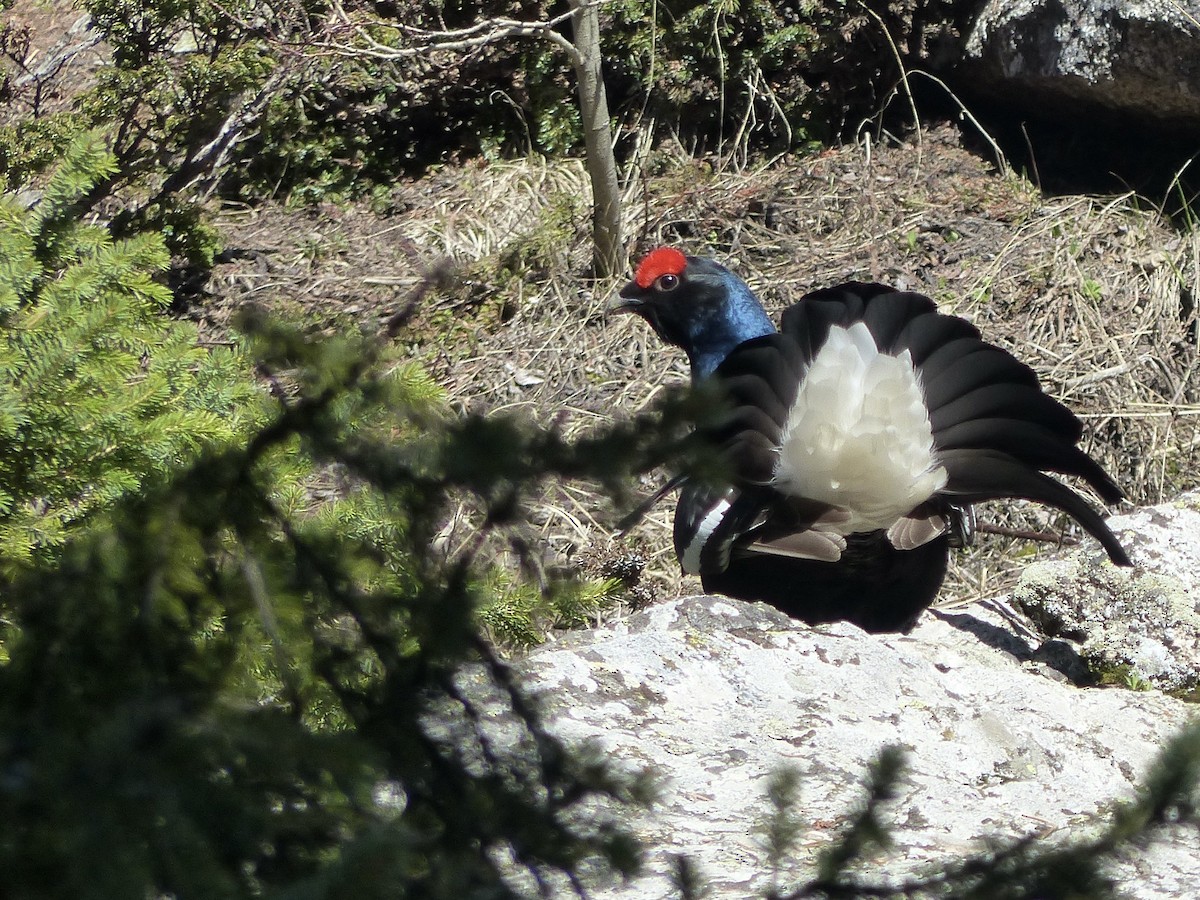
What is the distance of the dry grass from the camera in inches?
188

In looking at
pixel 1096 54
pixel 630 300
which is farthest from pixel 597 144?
pixel 1096 54

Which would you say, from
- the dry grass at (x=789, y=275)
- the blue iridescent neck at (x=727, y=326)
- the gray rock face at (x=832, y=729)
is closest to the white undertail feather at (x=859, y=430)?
the gray rock face at (x=832, y=729)

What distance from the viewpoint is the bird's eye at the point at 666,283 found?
14.8ft

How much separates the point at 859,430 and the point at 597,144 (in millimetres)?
2729

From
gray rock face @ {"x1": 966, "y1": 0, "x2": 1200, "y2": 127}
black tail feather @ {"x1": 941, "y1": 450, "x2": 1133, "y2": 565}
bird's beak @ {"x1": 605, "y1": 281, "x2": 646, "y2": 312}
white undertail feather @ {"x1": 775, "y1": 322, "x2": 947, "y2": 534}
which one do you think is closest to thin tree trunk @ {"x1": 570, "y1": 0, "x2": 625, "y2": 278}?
bird's beak @ {"x1": 605, "y1": 281, "x2": 646, "y2": 312}

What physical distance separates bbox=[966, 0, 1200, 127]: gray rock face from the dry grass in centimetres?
44

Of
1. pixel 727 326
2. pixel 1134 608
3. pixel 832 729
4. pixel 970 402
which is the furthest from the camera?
pixel 727 326

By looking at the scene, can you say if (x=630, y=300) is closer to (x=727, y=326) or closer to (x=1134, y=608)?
(x=727, y=326)

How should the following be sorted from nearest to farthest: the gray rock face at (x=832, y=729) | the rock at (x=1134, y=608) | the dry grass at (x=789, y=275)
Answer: the gray rock face at (x=832, y=729), the rock at (x=1134, y=608), the dry grass at (x=789, y=275)

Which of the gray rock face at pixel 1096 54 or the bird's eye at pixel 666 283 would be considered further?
the gray rock face at pixel 1096 54

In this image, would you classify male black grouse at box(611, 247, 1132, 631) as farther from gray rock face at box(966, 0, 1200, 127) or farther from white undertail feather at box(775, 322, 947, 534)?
gray rock face at box(966, 0, 1200, 127)

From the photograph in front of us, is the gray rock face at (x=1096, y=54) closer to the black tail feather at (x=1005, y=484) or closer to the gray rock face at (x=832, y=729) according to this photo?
the black tail feather at (x=1005, y=484)

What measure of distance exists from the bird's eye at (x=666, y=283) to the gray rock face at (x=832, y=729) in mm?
1878

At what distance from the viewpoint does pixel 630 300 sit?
182 inches
